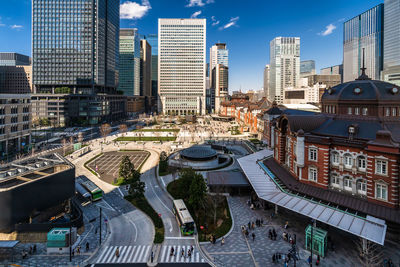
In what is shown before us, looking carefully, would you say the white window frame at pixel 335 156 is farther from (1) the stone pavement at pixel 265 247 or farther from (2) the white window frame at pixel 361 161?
(1) the stone pavement at pixel 265 247

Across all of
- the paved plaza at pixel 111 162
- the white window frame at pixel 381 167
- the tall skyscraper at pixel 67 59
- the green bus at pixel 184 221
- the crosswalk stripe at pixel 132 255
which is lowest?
the crosswalk stripe at pixel 132 255

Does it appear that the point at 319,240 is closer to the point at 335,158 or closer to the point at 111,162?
the point at 335,158

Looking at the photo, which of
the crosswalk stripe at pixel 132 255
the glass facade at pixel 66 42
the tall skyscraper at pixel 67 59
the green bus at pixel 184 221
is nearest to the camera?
the crosswalk stripe at pixel 132 255

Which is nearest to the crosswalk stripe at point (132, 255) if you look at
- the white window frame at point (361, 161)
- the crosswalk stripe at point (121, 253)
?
the crosswalk stripe at point (121, 253)

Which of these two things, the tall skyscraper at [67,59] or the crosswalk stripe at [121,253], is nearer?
the crosswalk stripe at [121,253]

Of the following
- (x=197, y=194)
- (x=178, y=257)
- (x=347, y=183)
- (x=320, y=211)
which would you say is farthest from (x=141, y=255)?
(x=347, y=183)

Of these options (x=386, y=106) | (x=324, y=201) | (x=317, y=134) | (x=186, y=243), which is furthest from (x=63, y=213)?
(x=386, y=106)
